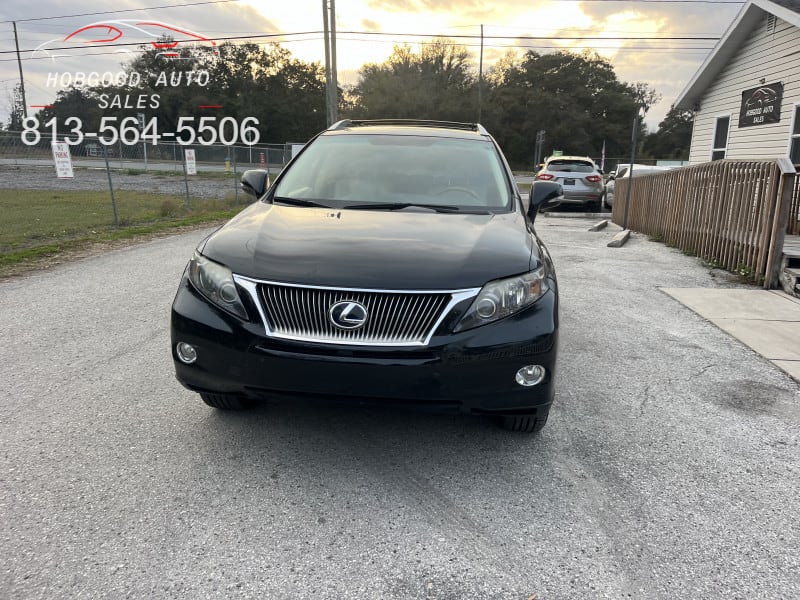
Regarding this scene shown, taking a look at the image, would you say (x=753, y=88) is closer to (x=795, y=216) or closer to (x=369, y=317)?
Answer: (x=795, y=216)

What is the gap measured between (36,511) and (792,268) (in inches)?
296

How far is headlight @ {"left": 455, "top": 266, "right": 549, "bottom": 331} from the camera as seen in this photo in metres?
2.63

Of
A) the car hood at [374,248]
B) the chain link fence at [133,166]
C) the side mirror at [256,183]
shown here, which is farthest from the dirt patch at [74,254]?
the chain link fence at [133,166]

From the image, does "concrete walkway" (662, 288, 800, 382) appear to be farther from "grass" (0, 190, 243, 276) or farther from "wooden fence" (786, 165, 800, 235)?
"grass" (0, 190, 243, 276)

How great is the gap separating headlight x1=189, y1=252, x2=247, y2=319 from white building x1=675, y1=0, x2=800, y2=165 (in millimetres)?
12529

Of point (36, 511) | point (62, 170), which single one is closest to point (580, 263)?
point (36, 511)

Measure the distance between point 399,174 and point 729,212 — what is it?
6356mm

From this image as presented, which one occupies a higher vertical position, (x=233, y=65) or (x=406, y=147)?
(x=233, y=65)

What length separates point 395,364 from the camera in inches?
100

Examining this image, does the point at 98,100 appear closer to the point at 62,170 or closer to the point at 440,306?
the point at 62,170

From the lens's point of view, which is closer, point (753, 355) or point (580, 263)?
point (753, 355)

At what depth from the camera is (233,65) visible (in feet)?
201

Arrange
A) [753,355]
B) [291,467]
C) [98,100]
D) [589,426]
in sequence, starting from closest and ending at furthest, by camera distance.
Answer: [291,467] → [589,426] → [753,355] → [98,100]

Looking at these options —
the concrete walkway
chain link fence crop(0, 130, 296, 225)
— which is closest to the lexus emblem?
the concrete walkway
